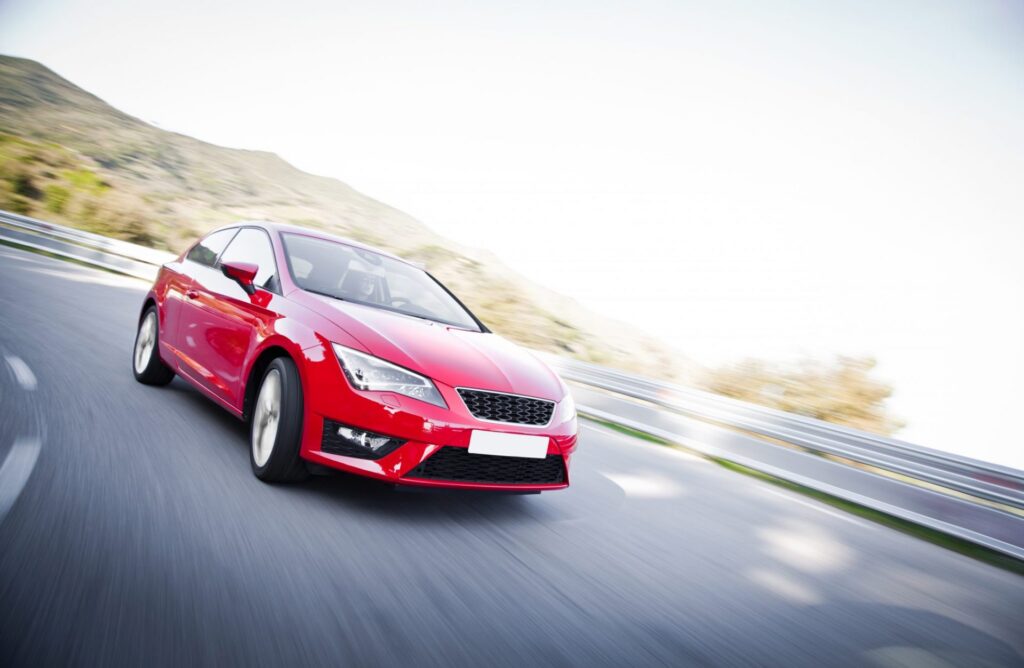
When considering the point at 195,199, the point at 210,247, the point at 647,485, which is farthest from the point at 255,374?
the point at 195,199

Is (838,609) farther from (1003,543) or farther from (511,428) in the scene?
(1003,543)

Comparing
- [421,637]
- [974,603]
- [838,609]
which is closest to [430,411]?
[421,637]

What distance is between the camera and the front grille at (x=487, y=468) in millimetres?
3008

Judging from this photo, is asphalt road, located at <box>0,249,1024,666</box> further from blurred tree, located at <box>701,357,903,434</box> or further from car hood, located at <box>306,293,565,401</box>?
blurred tree, located at <box>701,357,903,434</box>

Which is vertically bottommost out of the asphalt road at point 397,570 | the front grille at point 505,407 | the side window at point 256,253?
the asphalt road at point 397,570

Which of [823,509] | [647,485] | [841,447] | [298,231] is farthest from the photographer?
[841,447]

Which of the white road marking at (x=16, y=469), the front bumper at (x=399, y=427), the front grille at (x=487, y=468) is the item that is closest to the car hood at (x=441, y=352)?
the front bumper at (x=399, y=427)

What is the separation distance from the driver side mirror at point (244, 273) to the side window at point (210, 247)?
41.8 inches

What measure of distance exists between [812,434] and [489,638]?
4957 millimetres

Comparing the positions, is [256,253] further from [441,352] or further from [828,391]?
[828,391]

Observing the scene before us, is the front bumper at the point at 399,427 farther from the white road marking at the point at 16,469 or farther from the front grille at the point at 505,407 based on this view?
the white road marking at the point at 16,469

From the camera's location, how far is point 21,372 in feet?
15.1

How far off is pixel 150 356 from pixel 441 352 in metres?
3.08

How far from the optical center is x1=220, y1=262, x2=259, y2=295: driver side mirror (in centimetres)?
368
